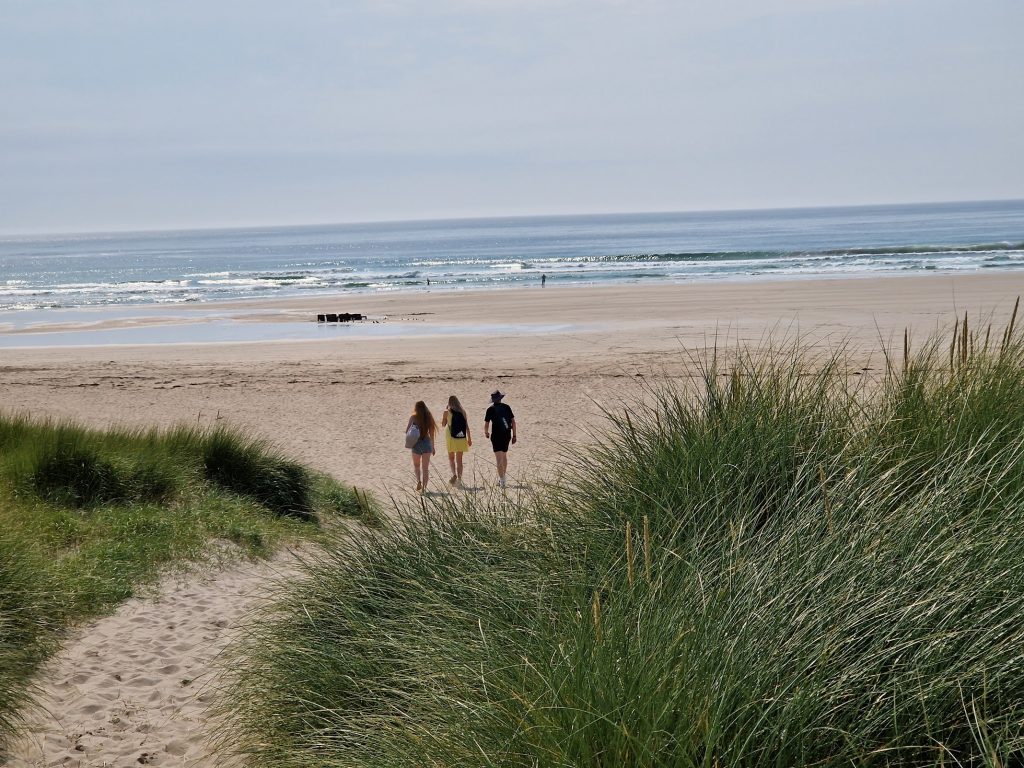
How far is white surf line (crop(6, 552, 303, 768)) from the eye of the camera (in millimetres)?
4742

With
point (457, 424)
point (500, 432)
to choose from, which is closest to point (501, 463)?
point (500, 432)

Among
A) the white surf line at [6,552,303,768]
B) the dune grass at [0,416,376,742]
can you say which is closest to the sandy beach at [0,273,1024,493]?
the dune grass at [0,416,376,742]

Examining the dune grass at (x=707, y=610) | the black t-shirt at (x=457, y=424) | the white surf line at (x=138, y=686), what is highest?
the dune grass at (x=707, y=610)

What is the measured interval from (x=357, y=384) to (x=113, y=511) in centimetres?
1296

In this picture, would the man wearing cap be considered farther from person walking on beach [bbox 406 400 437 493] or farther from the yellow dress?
person walking on beach [bbox 406 400 437 493]

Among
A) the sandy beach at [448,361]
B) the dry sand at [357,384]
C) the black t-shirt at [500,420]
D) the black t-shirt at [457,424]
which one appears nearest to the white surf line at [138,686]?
the dry sand at [357,384]

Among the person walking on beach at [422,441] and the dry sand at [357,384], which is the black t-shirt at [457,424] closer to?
the person walking on beach at [422,441]

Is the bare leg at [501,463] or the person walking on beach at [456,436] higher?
the person walking on beach at [456,436]

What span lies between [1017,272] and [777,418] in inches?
1873

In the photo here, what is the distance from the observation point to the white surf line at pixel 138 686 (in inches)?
187

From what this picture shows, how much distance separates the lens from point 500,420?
39.9 ft

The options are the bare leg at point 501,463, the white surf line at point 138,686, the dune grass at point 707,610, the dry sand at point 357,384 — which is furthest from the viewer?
the bare leg at point 501,463

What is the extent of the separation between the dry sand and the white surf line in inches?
0.5

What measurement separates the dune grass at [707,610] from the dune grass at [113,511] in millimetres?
1079
